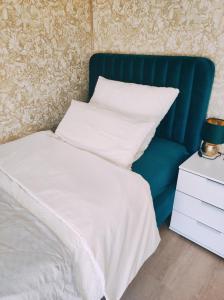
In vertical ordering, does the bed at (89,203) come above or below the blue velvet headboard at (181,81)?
below

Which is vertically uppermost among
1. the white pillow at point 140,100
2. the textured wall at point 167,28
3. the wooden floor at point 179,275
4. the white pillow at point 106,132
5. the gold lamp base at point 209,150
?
the textured wall at point 167,28

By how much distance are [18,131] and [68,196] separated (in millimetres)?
1092

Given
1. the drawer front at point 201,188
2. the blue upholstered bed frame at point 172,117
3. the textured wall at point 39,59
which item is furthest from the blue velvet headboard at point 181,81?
the textured wall at point 39,59

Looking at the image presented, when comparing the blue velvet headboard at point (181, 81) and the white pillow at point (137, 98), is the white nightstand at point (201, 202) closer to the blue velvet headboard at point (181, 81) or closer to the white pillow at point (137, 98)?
the blue velvet headboard at point (181, 81)

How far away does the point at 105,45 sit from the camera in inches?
84.3

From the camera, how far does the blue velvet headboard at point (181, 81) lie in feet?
4.93

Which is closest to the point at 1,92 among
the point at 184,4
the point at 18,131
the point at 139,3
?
the point at 18,131

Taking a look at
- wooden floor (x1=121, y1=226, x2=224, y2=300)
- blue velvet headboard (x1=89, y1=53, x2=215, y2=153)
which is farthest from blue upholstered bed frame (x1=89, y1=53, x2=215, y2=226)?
wooden floor (x1=121, y1=226, x2=224, y2=300)

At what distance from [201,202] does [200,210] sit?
0.06 meters

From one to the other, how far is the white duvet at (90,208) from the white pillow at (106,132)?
10cm

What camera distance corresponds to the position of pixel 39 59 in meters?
1.87

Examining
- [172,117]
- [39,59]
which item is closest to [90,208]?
[172,117]

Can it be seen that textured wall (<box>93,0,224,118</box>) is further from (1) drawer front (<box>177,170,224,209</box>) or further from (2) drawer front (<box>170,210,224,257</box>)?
(2) drawer front (<box>170,210,224,257</box>)

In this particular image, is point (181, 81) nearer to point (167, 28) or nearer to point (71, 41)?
point (167, 28)
